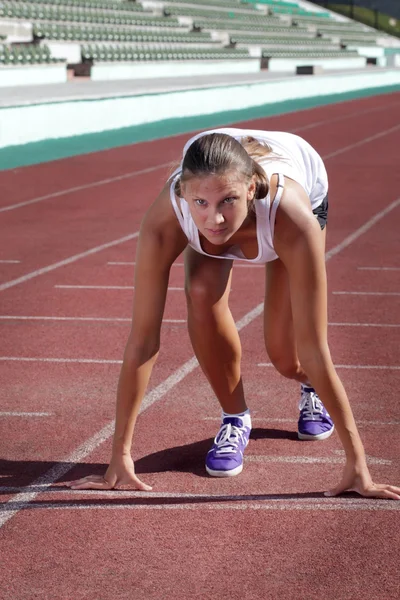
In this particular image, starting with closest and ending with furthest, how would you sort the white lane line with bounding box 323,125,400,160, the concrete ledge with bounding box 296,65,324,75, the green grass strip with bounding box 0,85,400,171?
the green grass strip with bounding box 0,85,400,171, the white lane line with bounding box 323,125,400,160, the concrete ledge with bounding box 296,65,324,75

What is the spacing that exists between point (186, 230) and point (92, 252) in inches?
236

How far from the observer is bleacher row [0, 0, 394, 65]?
87.7 feet

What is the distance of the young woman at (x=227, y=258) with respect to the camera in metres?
3.25

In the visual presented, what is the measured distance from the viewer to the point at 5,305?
739cm

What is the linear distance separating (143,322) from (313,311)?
2.00ft

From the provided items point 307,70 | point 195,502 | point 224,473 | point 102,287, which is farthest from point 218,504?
point 307,70

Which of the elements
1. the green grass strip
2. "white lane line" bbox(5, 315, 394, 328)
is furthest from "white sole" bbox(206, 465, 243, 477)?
the green grass strip

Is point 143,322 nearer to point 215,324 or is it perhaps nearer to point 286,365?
point 215,324

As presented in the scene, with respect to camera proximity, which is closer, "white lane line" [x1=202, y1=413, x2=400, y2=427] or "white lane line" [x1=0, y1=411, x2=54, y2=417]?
"white lane line" [x1=202, y1=413, x2=400, y2=427]

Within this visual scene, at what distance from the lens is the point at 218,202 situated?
322 cm

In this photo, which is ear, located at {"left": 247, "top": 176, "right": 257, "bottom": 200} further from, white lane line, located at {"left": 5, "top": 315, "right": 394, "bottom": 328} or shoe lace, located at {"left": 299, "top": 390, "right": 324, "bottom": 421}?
white lane line, located at {"left": 5, "top": 315, "right": 394, "bottom": 328}

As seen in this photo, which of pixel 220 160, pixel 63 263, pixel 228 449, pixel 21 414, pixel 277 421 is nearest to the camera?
pixel 220 160

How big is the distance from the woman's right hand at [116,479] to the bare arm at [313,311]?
0.75 m

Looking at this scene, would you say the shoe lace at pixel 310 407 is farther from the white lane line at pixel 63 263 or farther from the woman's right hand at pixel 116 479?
the white lane line at pixel 63 263
